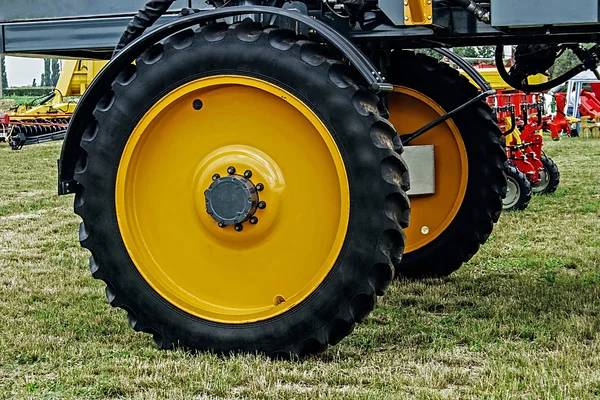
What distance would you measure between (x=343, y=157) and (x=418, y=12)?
671 millimetres

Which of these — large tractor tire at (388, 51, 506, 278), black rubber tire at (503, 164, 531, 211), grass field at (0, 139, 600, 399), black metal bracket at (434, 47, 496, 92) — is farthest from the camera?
black rubber tire at (503, 164, 531, 211)

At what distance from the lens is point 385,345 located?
3.84 meters

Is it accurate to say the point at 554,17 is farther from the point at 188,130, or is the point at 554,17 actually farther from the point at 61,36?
the point at 61,36

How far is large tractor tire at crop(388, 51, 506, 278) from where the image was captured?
5.08 m

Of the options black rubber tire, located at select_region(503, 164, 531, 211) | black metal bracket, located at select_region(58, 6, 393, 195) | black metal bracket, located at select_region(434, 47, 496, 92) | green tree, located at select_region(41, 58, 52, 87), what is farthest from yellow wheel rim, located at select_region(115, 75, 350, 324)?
green tree, located at select_region(41, 58, 52, 87)

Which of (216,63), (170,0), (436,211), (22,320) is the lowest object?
(22,320)

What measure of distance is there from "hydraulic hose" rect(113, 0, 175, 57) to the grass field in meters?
1.26

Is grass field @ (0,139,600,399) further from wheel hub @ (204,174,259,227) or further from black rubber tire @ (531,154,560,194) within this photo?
black rubber tire @ (531,154,560,194)

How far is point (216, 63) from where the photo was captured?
3479 mm

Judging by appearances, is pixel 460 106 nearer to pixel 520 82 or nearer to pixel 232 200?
pixel 520 82

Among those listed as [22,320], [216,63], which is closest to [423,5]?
[216,63]

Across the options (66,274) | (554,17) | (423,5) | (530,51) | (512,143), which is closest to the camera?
(554,17)

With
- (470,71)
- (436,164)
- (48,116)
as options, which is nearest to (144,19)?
(436,164)

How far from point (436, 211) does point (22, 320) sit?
2.31 metres
